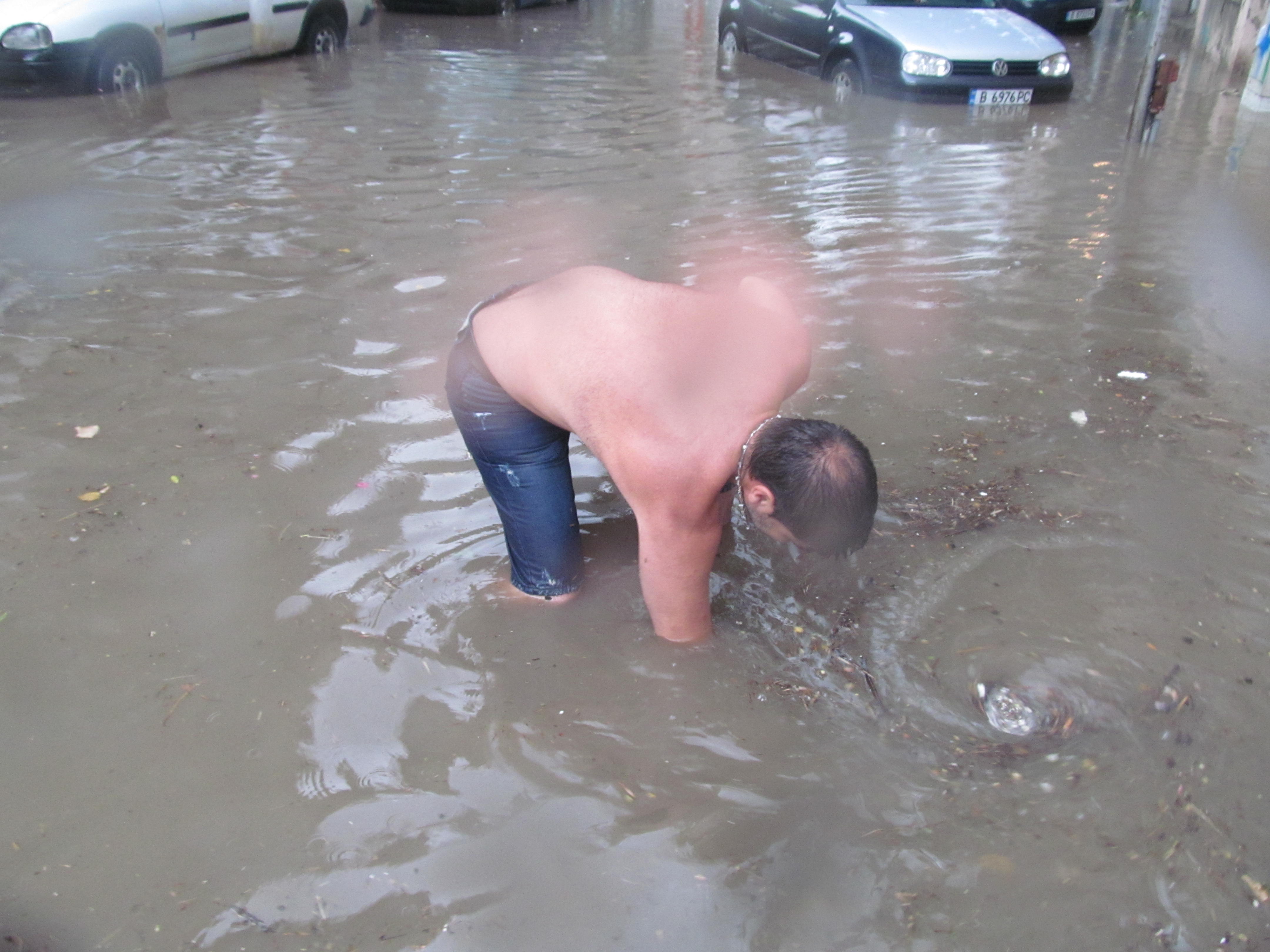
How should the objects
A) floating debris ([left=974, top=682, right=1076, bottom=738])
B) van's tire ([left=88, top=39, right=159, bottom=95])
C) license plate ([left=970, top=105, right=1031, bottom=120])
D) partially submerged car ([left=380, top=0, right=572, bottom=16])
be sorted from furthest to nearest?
partially submerged car ([left=380, top=0, right=572, bottom=16])
license plate ([left=970, top=105, right=1031, bottom=120])
van's tire ([left=88, top=39, right=159, bottom=95])
floating debris ([left=974, top=682, right=1076, bottom=738])

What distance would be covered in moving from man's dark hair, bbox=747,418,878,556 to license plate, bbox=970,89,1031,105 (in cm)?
831

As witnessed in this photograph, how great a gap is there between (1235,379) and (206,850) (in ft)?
14.7

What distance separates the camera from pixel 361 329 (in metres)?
4.82

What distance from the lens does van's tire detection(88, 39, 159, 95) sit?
8.41m

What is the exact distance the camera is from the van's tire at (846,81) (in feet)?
32.3

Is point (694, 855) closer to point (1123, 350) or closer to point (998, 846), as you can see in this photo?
point (998, 846)

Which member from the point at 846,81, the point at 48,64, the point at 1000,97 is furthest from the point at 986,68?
the point at 48,64

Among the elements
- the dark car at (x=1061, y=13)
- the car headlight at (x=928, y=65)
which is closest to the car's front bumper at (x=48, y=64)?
the car headlight at (x=928, y=65)

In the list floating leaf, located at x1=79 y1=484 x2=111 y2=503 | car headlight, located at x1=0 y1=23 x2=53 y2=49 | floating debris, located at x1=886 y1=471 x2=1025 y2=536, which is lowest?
floating debris, located at x1=886 y1=471 x2=1025 y2=536

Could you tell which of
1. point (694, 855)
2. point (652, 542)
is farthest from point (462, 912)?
point (652, 542)

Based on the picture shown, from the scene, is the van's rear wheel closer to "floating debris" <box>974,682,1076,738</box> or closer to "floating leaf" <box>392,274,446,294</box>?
"floating leaf" <box>392,274,446,294</box>

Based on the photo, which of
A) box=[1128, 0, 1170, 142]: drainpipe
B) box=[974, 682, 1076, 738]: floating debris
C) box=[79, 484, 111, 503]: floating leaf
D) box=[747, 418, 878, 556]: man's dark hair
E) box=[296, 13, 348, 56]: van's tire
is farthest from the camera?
box=[296, 13, 348, 56]: van's tire

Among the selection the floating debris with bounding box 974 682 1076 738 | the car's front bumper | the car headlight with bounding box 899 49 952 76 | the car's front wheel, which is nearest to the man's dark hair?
the floating debris with bounding box 974 682 1076 738

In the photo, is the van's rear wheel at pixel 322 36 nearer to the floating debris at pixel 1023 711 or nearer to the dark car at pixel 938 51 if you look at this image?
the dark car at pixel 938 51
